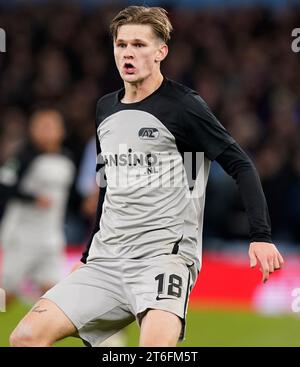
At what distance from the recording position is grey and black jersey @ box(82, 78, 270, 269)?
5.28 metres

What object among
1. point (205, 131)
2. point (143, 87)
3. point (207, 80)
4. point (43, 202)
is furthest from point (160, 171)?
point (207, 80)

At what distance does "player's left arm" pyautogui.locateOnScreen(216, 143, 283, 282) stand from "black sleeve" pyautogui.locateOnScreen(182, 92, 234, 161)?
0.13 ft

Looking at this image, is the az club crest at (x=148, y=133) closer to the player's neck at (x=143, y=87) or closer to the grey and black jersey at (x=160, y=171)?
the grey and black jersey at (x=160, y=171)

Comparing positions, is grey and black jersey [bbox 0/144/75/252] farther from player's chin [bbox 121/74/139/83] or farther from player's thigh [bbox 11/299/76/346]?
player's thigh [bbox 11/299/76/346]

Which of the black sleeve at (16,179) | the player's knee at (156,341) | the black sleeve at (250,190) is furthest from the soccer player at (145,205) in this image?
the black sleeve at (16,179)

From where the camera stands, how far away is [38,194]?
1060cm

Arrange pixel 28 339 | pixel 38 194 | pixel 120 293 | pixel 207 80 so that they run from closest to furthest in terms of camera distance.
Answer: pixel 28 339
pixel 120 293
pixel 38 194
pixel 207 80

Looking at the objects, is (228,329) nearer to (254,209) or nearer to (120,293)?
(120,293)

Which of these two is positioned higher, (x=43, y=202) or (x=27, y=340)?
(x=43, y=202)

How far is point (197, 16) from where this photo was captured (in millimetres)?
16453

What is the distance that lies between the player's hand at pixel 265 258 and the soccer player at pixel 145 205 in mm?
76

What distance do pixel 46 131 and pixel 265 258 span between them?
5970 mm

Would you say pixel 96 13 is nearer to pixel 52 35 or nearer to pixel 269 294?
pixel 52 35
